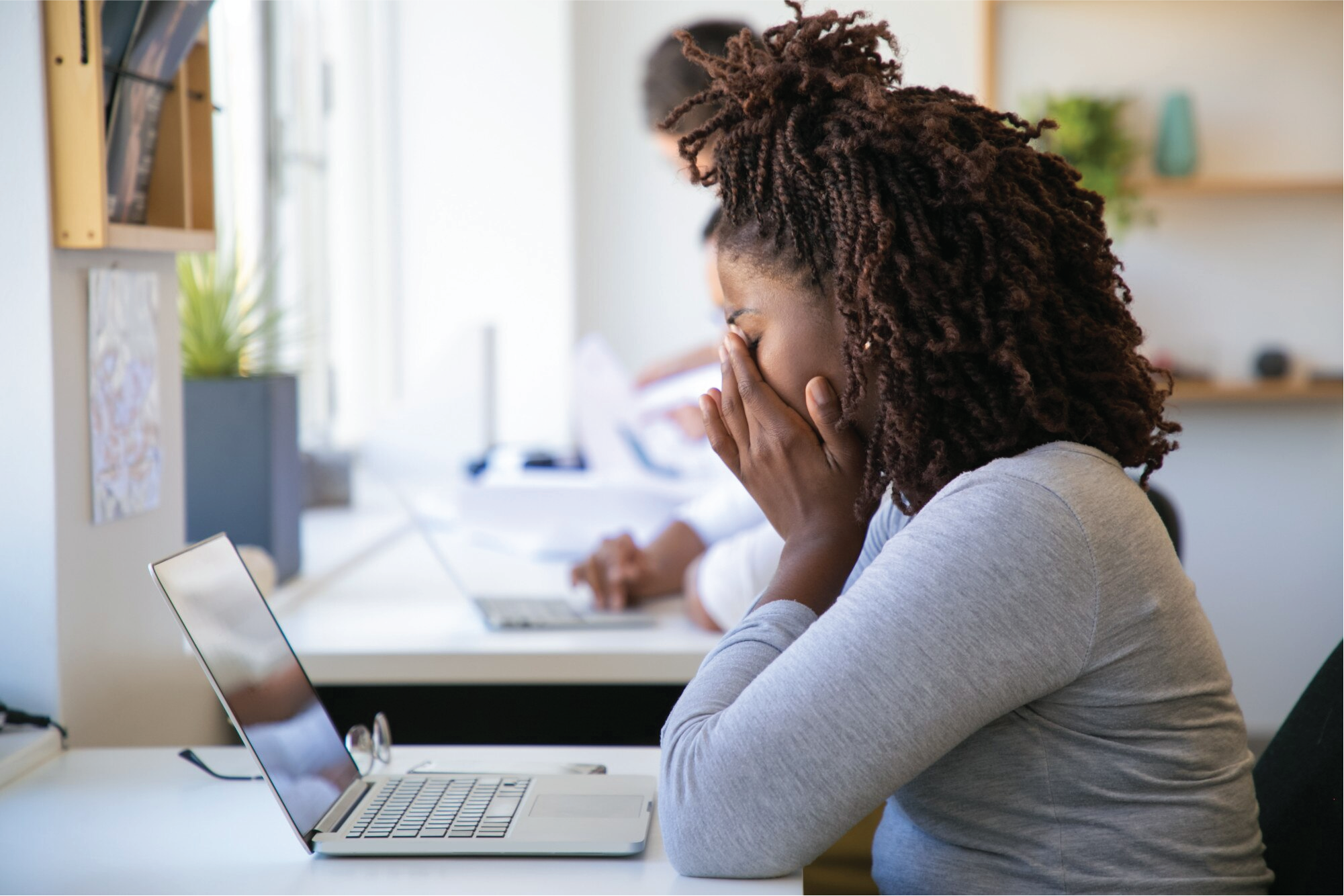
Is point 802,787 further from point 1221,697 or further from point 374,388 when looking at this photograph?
point 374,388

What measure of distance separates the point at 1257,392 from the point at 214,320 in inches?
113

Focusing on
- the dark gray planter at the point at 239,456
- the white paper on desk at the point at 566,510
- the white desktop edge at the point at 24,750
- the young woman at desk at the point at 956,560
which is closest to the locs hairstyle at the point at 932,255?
the young woman at desk at the point at 956,560

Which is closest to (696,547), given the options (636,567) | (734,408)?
(636,567)

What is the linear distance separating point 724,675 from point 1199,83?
340 cm

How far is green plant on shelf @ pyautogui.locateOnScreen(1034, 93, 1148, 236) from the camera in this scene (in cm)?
350

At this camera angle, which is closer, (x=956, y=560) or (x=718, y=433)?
(x=956, y=560)

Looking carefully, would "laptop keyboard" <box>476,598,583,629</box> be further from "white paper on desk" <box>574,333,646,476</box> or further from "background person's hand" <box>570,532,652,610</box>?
"white paper on desk" <box>574,333,646,476</box>

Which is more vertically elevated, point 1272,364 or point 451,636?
point 1272,364

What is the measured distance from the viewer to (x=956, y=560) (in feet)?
2.64

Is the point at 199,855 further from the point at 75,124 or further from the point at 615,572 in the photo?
the point at 615,572

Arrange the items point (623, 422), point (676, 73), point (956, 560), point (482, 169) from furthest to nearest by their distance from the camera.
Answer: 1. point (482, 169)
2. point (623, 422)
3. point (676, 73)
4. point (956, 560)

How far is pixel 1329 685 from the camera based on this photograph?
3.50 feet

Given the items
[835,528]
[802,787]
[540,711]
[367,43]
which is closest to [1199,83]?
[367,43]

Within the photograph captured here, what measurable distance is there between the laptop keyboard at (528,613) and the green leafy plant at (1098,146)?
2.32 metres
